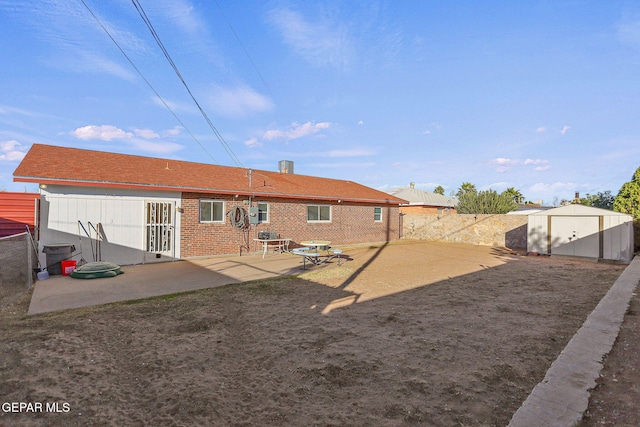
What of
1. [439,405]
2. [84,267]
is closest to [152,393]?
[439,405]

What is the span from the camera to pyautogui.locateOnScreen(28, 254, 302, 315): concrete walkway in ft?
21.6

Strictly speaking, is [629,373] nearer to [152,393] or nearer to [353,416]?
[353,416]

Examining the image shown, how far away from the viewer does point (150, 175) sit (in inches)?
488

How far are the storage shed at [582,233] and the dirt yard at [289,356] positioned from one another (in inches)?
301

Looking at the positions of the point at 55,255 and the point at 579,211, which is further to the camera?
the point at 579,211

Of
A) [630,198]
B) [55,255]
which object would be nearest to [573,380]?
[55,255]

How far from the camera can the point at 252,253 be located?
14.3 meters

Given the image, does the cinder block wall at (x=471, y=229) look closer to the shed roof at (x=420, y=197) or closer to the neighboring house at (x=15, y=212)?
the shed roof at (x=420, y=197)

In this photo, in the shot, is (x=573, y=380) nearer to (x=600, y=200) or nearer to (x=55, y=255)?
(x=55, y=255)

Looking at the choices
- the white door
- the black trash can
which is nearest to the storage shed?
the white door

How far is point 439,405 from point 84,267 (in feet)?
31.7

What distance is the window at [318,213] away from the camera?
17047mm

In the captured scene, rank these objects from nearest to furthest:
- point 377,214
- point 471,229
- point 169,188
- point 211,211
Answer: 1. point 169,188
2. point 211,211
3. point 471,229
4. point 377,214

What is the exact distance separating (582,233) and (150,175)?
18.5 metres
